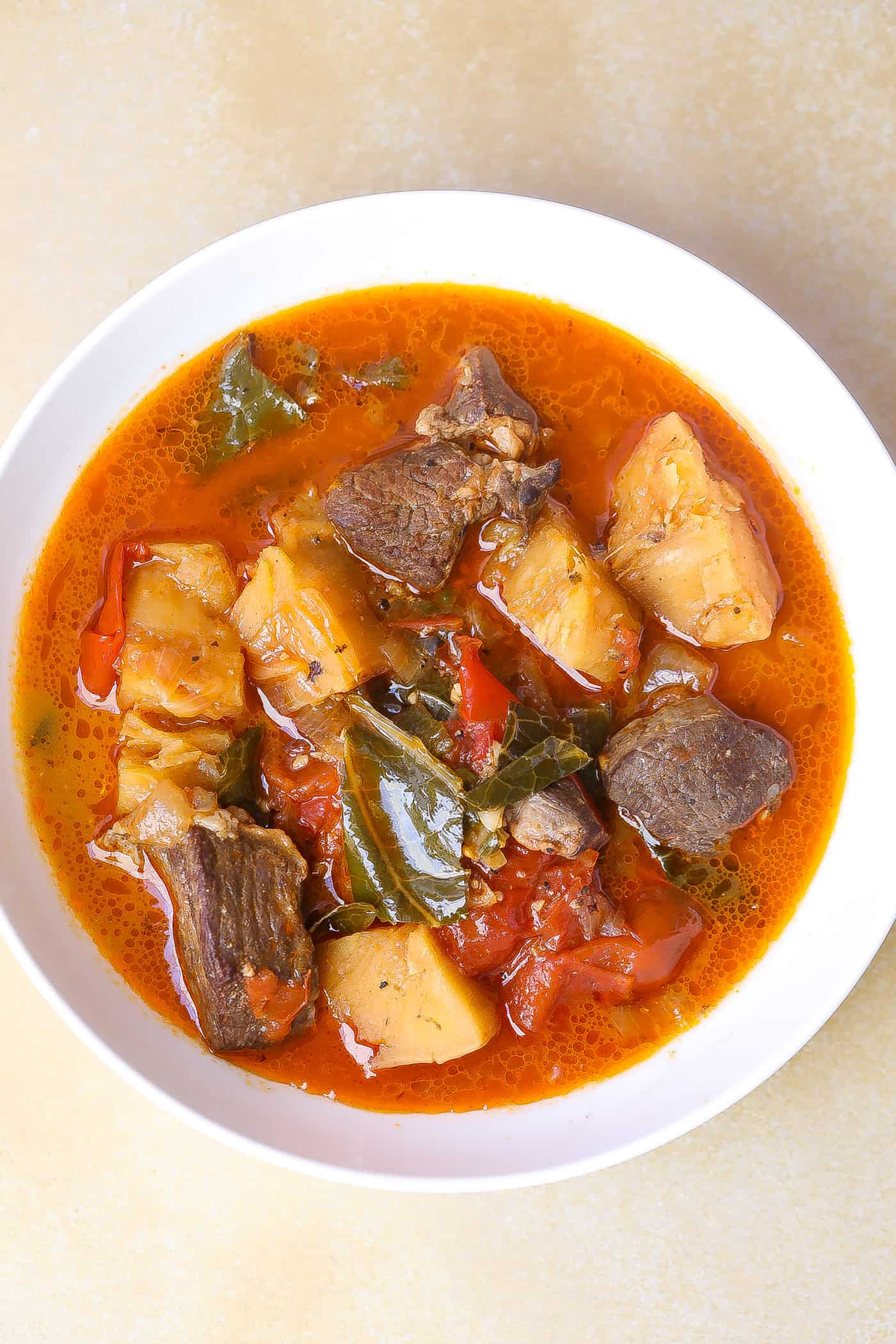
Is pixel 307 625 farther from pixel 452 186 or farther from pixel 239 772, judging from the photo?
pixel 452 186

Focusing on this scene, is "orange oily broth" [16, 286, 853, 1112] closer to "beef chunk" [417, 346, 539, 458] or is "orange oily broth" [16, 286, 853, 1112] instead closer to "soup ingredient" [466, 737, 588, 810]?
"beef chunk" [417, 346, 539, 458]

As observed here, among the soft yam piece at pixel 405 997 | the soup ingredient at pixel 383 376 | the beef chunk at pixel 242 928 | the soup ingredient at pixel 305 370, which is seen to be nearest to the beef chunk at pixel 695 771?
the soft yam piece at pixel 405 997

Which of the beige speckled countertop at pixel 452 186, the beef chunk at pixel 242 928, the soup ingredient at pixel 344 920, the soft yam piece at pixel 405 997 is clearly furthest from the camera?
the beige speckled countertop at pixel 452 186

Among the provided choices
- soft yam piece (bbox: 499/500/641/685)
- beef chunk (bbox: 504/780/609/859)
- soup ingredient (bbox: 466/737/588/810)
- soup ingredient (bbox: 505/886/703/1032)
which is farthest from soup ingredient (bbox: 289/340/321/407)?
soup ingredient (bbox: 505/886/703/1032)

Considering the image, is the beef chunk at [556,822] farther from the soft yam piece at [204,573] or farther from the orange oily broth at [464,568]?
the soft yam piece at [204,573]

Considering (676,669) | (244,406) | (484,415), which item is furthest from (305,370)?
(676,669)
